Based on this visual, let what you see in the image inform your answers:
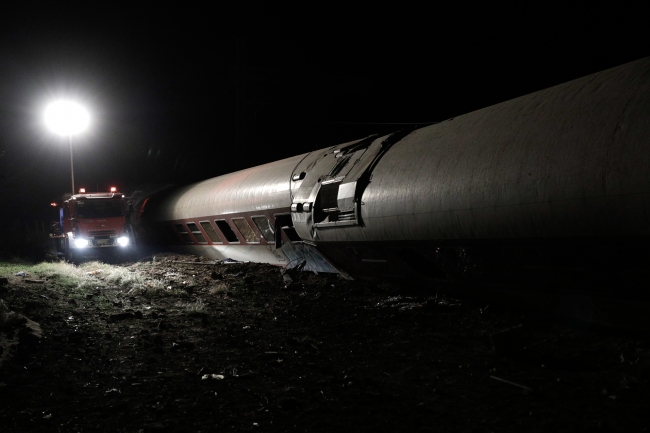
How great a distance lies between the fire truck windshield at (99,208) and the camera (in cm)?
1858

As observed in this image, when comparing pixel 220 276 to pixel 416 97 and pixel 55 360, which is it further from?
pixel 416 97

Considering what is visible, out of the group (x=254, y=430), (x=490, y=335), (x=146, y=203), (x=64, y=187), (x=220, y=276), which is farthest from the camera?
(x=64, y=187)

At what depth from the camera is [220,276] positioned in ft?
38.2

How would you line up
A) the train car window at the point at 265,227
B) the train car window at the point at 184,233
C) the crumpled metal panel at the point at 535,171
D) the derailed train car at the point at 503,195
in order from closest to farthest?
1. the crumpled metal panel at the point at 535,171
2. the derailed train car at the point at 503,195
3. the train car window at the point at 265,227
4. the train car window at the point at 184,233

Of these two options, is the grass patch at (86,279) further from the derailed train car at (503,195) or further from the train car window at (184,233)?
the derailed train car at (503,195)

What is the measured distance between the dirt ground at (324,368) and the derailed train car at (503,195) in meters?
0.64

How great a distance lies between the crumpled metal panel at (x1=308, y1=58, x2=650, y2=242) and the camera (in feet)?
14.5

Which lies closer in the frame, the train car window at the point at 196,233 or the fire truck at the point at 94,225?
the train car window at the point at 196,233

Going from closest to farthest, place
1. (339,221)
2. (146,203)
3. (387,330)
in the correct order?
(387,330), (339,221), (146,203)

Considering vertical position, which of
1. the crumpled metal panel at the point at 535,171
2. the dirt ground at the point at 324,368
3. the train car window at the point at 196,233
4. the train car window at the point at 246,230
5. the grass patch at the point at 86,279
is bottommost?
the grass patch at the point at 86,279

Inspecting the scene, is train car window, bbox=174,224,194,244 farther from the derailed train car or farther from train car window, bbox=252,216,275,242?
the derailed train car

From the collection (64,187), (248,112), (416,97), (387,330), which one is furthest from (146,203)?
(64,187)

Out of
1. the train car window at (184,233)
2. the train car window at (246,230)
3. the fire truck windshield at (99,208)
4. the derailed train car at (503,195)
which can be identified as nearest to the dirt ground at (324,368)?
the derailed train car at (503,195)

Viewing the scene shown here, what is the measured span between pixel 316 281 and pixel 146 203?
13.1m
